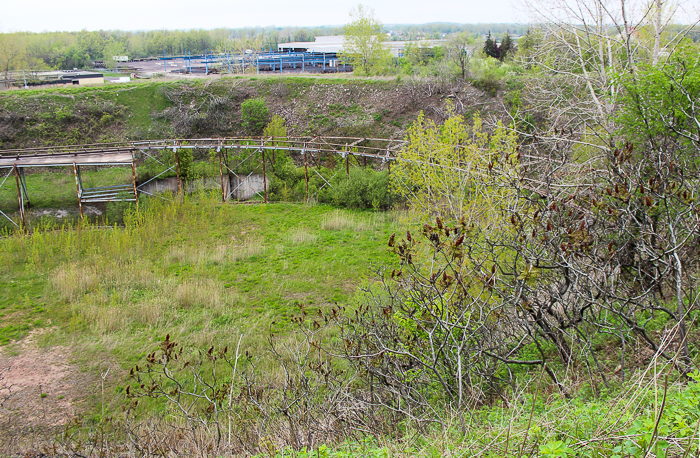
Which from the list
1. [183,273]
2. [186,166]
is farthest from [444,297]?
[186,166]

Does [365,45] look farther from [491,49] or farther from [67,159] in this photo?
[67,159]

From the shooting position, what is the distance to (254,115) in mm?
31625

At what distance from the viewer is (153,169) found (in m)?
24.1

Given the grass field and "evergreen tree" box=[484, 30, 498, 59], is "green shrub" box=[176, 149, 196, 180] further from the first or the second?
"evergreen tree" box=[484, 30, 498, 59]

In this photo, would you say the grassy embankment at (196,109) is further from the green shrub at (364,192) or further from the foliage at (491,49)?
the foliage at (491,49)

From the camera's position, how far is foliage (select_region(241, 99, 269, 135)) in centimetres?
3150

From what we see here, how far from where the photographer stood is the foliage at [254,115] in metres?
31.5

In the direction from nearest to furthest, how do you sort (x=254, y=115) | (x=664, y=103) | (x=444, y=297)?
(x=444, y=297), (x=664, y=103), (x=254, y=115)

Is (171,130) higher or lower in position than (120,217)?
higher

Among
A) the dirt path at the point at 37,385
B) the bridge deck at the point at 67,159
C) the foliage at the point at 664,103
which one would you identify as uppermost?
the foliage at the point at 664,103

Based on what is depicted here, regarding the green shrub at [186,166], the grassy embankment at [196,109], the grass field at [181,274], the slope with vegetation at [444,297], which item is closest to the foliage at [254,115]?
the grassy embankment at [196,109]

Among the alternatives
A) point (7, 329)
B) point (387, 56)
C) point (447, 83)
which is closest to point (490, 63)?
point (447, 83)

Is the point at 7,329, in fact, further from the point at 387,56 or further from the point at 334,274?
the point at 387,56

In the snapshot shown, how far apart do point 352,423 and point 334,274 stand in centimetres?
869
